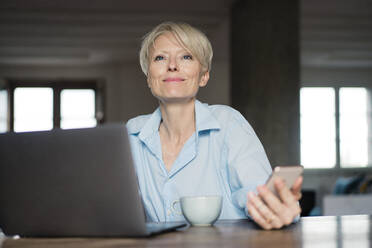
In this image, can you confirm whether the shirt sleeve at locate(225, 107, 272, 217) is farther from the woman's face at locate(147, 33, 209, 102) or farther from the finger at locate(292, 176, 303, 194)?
the finger at locate(292, 176, 303, 194)

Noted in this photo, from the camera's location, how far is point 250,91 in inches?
250

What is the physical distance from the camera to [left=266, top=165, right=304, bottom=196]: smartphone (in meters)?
1.25

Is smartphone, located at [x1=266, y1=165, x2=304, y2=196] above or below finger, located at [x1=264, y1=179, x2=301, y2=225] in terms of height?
above

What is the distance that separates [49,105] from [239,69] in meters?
5.84

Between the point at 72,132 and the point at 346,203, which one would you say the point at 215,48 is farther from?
the point at 72,132

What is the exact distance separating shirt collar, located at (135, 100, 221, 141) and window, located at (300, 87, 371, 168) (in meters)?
9.90

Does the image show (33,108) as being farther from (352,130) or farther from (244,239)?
(244,239)

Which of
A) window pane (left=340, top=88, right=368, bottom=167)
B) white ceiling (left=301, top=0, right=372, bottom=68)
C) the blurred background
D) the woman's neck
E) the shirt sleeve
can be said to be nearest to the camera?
the shirt sleeve

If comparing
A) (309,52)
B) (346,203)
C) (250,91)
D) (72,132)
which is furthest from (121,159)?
(309,52)

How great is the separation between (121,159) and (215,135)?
795 millimetres

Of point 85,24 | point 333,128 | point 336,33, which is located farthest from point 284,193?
point 333,128

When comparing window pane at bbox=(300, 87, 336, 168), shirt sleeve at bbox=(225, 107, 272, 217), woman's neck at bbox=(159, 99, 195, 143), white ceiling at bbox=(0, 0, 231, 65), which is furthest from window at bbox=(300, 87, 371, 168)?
shirt sleeve at bbox=(225, 107, 272, 217)

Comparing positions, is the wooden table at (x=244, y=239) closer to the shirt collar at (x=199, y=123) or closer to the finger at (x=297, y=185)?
the finger at (x=297, y=185)

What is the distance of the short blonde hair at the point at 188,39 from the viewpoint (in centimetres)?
191
